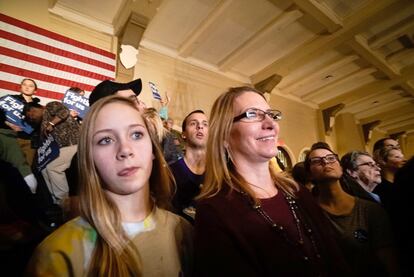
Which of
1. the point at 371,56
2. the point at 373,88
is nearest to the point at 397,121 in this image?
the point at 373,88

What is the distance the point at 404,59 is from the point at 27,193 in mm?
8101

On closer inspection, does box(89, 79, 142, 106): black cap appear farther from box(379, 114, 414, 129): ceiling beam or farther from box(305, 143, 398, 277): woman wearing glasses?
box(379, 114, 414, 129): ceiling beam

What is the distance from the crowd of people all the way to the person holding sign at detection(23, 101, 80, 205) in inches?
8.1

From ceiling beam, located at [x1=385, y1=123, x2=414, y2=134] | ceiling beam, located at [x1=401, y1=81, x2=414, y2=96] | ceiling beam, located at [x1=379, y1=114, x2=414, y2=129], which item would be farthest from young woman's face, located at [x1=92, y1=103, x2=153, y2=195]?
ceiling beam, located at [x1=385, y1=123, x2=414, y2=134]

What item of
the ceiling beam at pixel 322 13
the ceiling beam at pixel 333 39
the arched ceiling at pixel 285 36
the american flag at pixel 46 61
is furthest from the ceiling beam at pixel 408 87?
the american flag at pixel 46 61

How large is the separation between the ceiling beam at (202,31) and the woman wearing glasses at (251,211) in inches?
149

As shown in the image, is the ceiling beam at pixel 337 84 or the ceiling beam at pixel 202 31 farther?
the ceiling beam at pixel 337 84

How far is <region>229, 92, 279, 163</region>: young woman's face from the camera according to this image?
128cm

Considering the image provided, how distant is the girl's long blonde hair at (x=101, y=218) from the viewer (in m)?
0.90

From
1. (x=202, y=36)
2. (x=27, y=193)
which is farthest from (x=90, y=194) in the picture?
(x=202, y=36)

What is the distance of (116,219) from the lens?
102cm

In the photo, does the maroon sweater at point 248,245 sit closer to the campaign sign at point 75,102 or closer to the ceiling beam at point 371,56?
the campaign sign at point 75,102

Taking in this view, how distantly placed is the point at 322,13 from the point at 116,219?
5180mm

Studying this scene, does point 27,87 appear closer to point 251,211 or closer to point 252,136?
point 252,136
